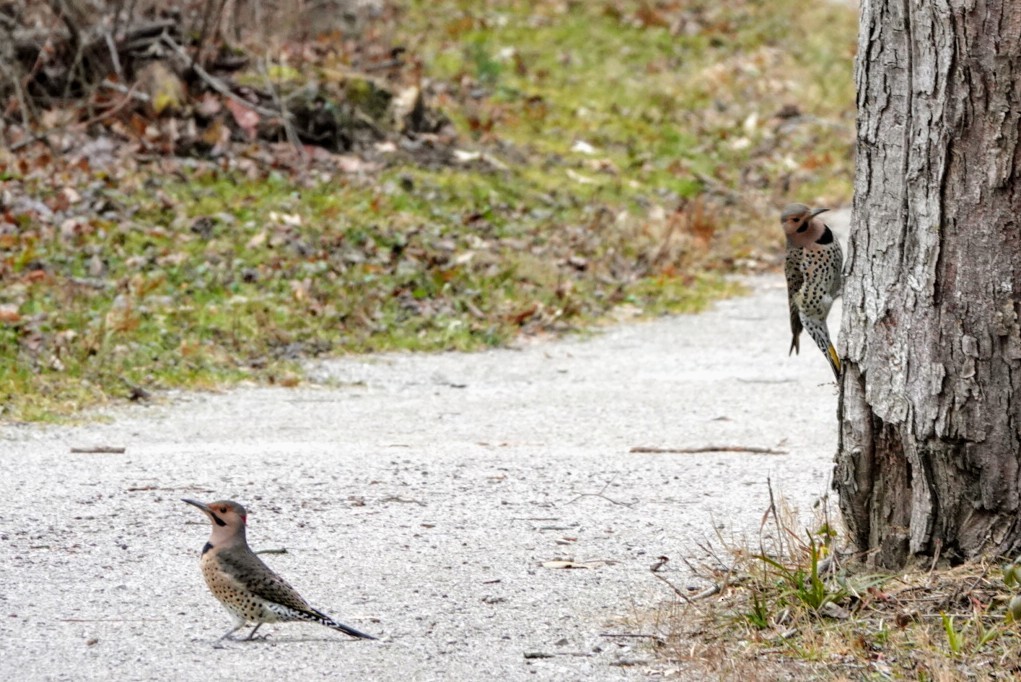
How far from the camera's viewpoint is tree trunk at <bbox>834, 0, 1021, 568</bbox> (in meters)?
4.34

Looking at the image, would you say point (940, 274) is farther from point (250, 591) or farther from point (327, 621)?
point (250, 591)

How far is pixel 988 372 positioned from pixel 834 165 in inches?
479

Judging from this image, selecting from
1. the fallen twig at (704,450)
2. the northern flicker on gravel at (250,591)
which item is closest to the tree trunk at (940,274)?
the northern flicker on gravel at (250,591)

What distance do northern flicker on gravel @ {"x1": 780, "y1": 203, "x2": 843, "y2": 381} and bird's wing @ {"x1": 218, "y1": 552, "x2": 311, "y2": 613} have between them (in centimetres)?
217

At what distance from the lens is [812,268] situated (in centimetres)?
552

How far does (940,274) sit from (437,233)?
7467mm

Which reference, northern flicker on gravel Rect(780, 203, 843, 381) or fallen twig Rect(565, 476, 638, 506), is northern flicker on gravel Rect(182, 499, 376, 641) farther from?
northern flicker on gravel Rect(780, 203, 843, 381)

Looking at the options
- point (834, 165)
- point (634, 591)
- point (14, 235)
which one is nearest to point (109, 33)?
point (14, 235)

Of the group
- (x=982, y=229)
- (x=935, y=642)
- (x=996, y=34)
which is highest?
(x=996, y=34)

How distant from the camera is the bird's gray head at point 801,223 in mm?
5535

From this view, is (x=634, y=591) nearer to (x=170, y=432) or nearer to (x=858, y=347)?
(x=858, y=347)

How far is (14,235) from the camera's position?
1019cm

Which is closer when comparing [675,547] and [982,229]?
[982,229]

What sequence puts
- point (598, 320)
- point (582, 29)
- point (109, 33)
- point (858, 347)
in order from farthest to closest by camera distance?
point (582, 29), point (109, 33), point (598, 320), point (858, 347)
